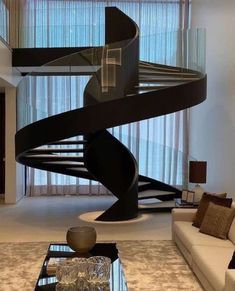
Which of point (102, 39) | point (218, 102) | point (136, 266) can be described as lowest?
point (136, 266)

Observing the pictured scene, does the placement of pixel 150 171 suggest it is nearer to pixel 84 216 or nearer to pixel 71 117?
pixel 84 216

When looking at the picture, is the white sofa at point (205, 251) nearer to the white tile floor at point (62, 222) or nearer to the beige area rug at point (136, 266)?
the beige area rug at point (136, 266)

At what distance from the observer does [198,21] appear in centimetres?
1070

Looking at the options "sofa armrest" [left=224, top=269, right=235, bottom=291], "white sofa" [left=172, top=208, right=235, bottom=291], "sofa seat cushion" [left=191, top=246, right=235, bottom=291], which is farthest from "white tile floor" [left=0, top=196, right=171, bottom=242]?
"sofa armrest" [left=224, top=269, right=235, bottom=291]

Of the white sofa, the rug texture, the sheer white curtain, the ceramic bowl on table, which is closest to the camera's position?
the white sofa

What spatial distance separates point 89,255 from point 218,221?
5.62 feet

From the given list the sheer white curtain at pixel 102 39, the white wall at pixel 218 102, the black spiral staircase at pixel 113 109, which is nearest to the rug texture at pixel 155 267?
the black spiral staircase at pixel 113 109

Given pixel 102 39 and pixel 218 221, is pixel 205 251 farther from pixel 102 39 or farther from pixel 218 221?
pixel 102 39

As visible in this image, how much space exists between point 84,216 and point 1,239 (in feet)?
6.88

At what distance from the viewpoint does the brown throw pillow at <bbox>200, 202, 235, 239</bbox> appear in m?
5.06

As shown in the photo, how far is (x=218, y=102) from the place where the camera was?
9078mm

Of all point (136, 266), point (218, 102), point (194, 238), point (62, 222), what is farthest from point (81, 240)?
point (218, 102)

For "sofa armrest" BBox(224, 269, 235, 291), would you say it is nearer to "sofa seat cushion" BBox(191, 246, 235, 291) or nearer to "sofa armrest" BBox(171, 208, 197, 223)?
"sofa seat cushion" BBox(191, 246, 235, 291)

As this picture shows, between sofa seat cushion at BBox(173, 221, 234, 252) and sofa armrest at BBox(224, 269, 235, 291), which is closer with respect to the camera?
sofa armrest at BBox(224, 269, 235, 291)
